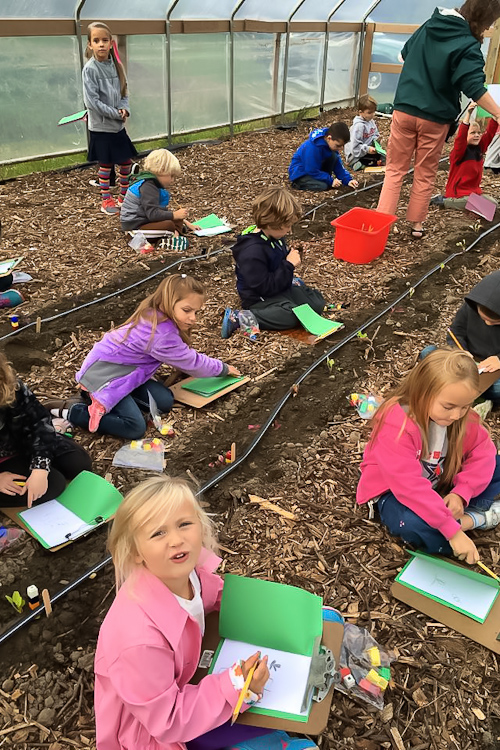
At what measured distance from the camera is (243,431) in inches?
136

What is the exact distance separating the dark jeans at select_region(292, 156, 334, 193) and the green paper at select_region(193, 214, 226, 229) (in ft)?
5.65

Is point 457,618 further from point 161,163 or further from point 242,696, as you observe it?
point 161,163

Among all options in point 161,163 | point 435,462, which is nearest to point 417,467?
point 435,462

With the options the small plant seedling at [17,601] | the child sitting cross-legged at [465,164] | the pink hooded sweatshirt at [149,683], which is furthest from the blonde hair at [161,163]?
the pink hooded sweatshirt at [149,683]

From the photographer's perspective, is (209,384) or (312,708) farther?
(209,384)

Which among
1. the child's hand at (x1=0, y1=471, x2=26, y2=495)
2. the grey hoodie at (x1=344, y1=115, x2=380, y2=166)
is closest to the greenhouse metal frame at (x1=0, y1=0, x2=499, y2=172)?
the grey hoodie at (x1=344, y1=115, x2=380, y2=166)

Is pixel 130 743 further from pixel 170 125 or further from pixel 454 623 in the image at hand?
pixel 170 125

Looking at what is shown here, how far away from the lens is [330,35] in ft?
38.3

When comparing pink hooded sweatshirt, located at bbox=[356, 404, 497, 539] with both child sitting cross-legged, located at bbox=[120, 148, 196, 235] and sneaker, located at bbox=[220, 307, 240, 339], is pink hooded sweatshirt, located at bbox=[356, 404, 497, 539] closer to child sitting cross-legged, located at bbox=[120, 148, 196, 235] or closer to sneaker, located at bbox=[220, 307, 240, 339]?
sneaker, located at bbox=[220, 307, 240, 339]

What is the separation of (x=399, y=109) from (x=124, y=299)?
3176 mm

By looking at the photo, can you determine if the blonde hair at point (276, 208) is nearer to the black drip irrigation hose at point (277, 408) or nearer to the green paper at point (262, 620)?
the black drip irrigation hose at point (277, 408)

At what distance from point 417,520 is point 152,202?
4496 millimetres

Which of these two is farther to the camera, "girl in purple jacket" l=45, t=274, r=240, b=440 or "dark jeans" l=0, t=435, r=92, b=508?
"girl in purple jacket" l=45, t=274, r=240, b=440

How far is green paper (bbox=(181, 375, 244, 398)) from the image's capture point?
146 inches
